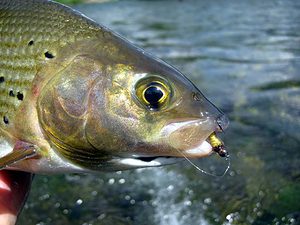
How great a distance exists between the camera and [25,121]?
9.48 ft

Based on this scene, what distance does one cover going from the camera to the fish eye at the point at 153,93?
273 cm

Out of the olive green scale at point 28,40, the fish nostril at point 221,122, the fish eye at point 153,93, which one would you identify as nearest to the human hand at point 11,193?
the olive green scale at point 28,40

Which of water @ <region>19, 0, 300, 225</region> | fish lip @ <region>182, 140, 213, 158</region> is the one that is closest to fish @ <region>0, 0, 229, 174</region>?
fish lip @ <region>182, 140, 213, 158</region>

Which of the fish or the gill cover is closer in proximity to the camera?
the fish

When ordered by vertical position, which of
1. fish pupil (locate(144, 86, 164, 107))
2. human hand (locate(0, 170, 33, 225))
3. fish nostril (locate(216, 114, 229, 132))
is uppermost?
fish pupil (locate(144, 86, 164, 107))

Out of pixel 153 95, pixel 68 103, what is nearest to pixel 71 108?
pixel 68 103

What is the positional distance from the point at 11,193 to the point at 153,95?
3.56ft

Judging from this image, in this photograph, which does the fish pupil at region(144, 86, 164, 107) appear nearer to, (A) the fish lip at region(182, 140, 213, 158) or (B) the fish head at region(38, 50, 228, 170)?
(B) the fish head at region(38, 50, 228, 170)

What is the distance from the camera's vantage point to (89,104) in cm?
280

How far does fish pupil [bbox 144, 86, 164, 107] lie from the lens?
2730mm

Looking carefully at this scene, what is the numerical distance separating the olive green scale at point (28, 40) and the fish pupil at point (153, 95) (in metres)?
0.49

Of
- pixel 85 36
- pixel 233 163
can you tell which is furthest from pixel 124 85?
pixel 233 163

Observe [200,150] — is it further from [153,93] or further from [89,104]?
[89,104]

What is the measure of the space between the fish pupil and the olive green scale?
49cm
